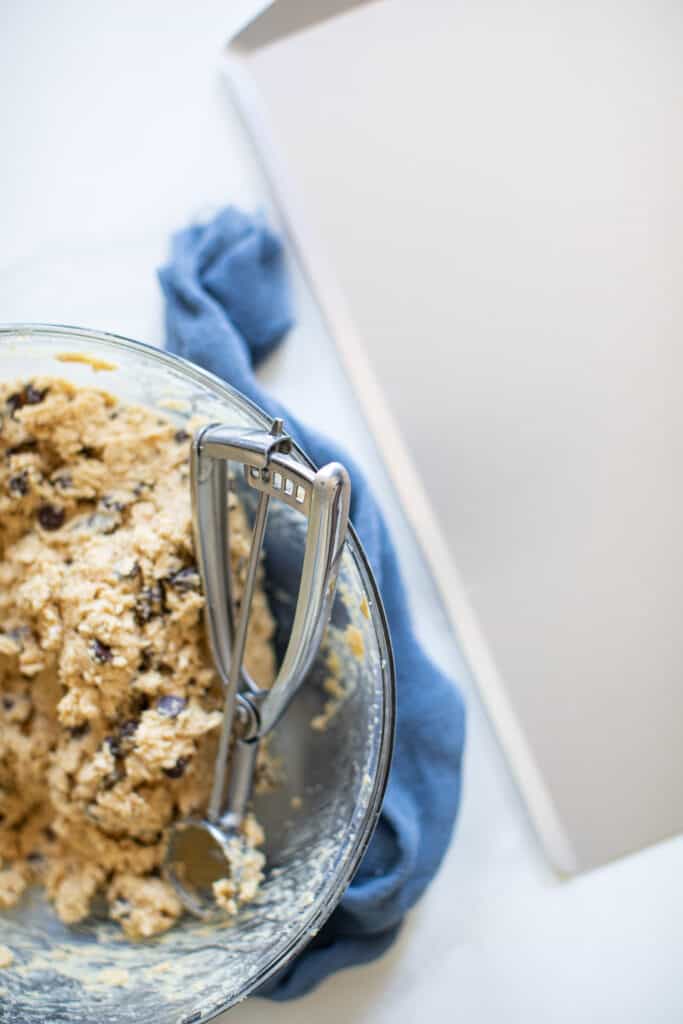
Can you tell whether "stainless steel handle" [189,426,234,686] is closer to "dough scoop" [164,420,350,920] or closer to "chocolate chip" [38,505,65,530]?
"dough scoop" [164,420,350,920]

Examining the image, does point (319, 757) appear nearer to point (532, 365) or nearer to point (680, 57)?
point (532, 365)

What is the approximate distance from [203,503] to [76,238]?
38 centimetres

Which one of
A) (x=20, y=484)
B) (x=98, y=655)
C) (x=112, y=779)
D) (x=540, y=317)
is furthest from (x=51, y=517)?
(x=540, y=317)

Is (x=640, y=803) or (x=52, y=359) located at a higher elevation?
(x=52, y=359)

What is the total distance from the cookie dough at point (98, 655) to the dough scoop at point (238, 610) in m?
0.02

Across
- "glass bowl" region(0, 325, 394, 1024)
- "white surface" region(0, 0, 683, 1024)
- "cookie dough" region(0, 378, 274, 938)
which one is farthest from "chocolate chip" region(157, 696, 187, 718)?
"white surface" region(0, 0, 683, 1024)

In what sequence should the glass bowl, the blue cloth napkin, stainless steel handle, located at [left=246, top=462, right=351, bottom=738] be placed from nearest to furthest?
1. stainless steel handle, located at [left=246, top=462, right=351, bottom=738]
2. the glass bowl
3. the blue cloth napkin

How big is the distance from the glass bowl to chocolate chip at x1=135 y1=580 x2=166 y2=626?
0.41ft

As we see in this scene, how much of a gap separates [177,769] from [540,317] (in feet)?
1.72

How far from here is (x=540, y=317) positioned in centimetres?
84

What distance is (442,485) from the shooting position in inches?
36.3

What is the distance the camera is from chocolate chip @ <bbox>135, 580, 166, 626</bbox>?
0.80m

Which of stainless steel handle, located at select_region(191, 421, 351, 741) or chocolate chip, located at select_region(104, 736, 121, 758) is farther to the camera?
chocolate chip, located at select_region(104, 736, 121, 758)

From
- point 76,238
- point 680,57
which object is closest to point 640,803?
point 680,57
